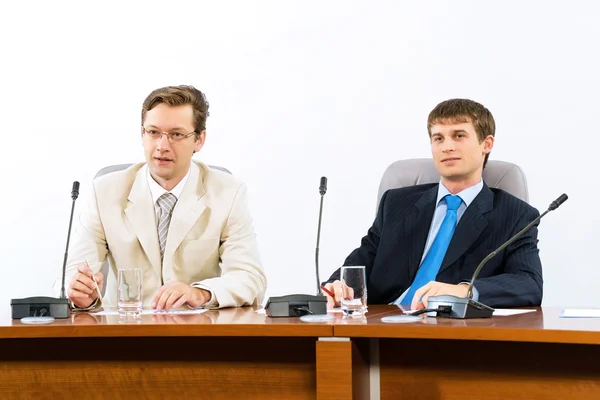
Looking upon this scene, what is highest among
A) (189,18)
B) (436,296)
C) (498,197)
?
(189,18)

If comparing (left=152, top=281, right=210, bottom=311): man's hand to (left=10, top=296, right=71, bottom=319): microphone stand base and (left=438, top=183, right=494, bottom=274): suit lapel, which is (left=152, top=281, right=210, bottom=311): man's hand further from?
(left=438, top=183, right=494, bottom=274): suit lapel

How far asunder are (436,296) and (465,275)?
0.72 meters

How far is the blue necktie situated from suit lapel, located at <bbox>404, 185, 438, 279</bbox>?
0.03m

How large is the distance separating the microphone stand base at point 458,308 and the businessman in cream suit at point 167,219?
2.59 feet

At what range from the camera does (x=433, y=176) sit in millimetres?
2971

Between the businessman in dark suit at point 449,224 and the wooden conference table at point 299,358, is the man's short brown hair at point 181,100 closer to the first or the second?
the businessman in dark suit at point 449,224

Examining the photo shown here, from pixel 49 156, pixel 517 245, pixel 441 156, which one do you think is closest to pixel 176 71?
pixel 49 156

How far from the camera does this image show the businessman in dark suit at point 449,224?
8.61 ft

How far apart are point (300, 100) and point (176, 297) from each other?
6.63ft

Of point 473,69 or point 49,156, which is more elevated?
point 473,69

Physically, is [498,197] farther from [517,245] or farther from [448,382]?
[448,382]

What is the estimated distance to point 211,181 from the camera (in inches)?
111

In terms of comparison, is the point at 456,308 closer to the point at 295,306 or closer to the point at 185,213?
the point at 295,306

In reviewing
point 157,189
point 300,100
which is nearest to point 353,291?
point 157,189
